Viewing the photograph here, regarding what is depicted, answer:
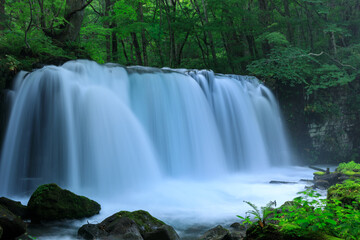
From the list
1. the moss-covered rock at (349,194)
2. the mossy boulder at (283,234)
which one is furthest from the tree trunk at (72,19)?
the mossy boulder at (283,234)

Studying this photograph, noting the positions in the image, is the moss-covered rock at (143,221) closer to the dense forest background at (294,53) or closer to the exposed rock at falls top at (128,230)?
the exposed rock at falls top at (128,230)

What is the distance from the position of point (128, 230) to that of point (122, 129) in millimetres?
4539

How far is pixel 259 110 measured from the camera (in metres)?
13.5

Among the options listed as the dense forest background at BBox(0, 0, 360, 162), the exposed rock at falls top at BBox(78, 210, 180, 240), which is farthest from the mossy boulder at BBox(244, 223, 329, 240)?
the dense forest background at BBox(0, 0, 360, 162)

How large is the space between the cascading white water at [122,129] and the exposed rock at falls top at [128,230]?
119 inches

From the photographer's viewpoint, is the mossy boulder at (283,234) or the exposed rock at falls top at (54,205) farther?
the exposed rock at falls top at (54,205)

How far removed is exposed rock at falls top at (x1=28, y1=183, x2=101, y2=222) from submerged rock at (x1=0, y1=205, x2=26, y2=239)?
3.46 feet

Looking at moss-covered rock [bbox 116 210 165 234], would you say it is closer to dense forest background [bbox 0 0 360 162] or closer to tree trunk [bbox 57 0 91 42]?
dense forest background [bbox 0 0 360 162]

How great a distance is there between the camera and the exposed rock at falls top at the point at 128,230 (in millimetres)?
4163

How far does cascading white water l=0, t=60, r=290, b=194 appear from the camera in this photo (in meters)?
7.43

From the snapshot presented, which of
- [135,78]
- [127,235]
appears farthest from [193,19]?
[127,235]

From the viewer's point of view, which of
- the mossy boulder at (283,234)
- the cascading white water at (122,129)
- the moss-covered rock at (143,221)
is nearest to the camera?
the mossy boulder at (283,234)

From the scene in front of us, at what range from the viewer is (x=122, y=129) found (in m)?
8.48

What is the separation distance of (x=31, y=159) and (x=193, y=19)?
1279 cm
